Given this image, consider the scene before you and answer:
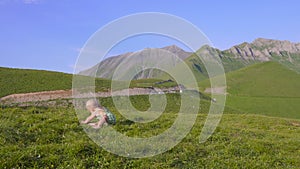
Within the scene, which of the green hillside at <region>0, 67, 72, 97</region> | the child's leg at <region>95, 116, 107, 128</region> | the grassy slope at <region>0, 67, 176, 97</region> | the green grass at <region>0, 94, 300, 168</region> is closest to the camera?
the green grass at <region>0, 94, 300, 168</region>

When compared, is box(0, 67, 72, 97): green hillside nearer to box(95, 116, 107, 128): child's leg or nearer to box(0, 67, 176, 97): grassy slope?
box(0, 67, 176, 97): grassy slope

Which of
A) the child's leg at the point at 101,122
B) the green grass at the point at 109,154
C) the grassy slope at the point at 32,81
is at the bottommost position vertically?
the green grass at the point at 109,154

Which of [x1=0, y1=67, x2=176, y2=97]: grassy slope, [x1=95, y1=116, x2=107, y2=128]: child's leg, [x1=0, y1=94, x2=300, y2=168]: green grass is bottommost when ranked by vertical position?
[x1=0, y1=94, x2=300, y2=168]: green grass

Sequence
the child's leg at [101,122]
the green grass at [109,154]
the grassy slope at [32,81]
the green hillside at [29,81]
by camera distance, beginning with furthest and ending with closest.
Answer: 1. the green hillside at [29,81]
2. the grassy slope at [32,81]
3. the child's leg at [101,122]
4. the green grass at [109,154]

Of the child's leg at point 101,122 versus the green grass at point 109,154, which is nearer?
the green grass at point 109,154

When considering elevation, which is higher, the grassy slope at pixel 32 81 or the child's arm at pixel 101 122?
the grassy slope at pixel 32 81

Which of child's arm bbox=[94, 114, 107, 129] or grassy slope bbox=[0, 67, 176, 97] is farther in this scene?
grassy slope bbox=[0, 67, 176, 97]

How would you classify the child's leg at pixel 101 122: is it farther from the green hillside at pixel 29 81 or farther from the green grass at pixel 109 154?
the green hillside at pixel 29 81

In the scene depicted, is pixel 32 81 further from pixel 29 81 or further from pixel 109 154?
pixel 109 154

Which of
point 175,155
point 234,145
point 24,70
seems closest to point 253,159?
point 234,145

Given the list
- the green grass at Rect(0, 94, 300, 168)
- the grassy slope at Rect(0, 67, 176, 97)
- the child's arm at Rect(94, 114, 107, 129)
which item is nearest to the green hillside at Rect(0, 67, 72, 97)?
the grassy slope at Rect(0, 67, 176, 97)

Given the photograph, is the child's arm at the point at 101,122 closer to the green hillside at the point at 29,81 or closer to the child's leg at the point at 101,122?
the child's leg at the point at 101,122

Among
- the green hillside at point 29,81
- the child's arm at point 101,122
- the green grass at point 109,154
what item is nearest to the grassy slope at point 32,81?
the green hillside at point 29,81

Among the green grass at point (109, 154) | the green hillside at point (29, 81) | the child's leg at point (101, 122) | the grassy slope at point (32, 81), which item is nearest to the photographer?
the green grass at point (109, 154)
